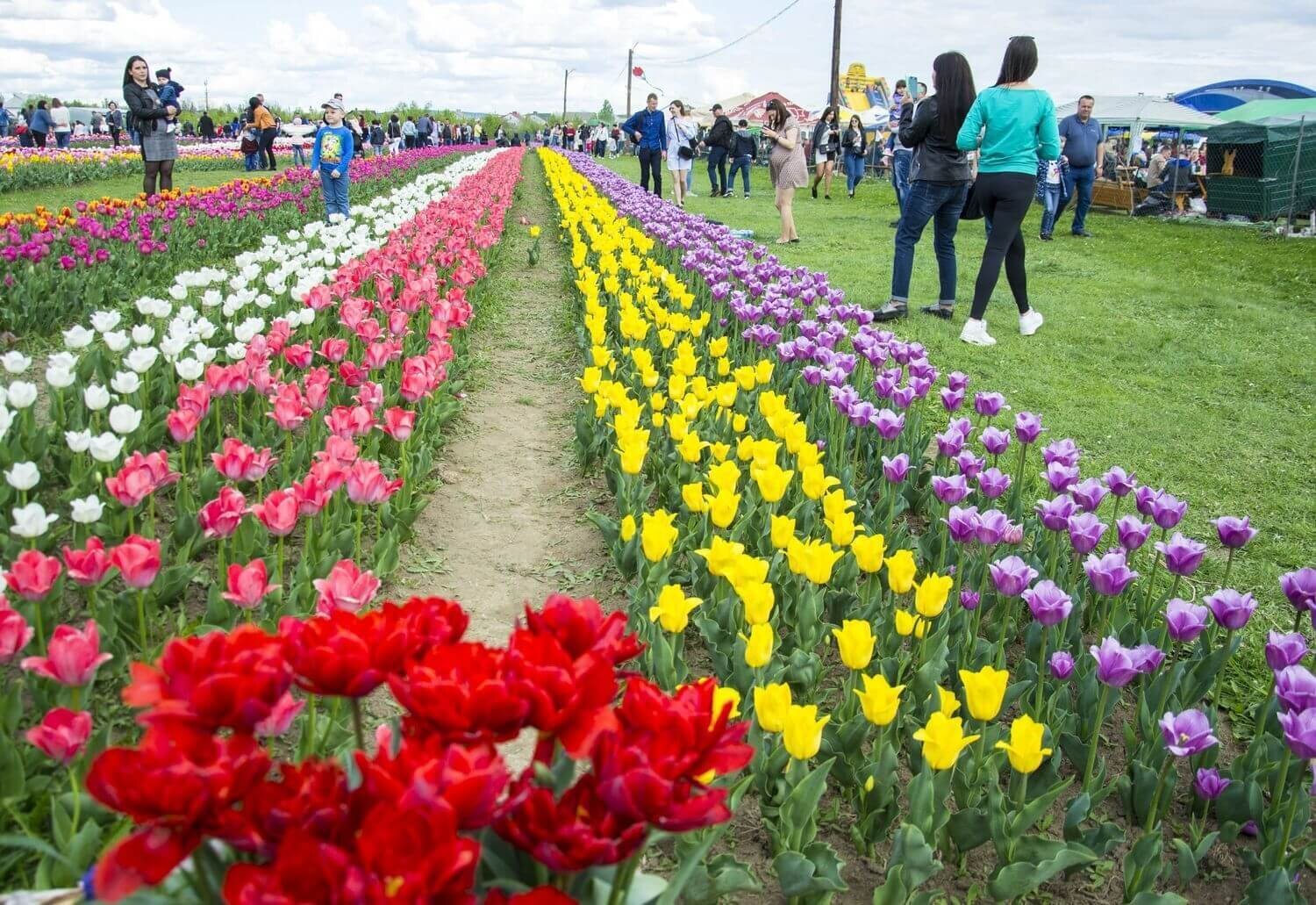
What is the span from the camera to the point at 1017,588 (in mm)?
2600

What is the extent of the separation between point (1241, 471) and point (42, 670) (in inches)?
190

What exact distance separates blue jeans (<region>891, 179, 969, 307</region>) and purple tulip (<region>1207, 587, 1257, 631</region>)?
5.11 m

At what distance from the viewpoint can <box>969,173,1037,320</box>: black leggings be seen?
6.62 meters

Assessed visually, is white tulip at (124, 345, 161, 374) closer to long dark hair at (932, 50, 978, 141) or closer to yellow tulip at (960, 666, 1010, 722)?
yellow tulip at (960, 666, 1010, 722)

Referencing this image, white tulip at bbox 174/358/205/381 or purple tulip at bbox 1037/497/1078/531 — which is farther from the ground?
white tulip at bbox 174/358/205/381

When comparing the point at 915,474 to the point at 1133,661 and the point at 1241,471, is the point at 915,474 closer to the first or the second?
the point at 1241,471

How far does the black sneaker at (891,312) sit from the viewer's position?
7441mm

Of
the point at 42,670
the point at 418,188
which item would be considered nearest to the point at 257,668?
the point at 42,670

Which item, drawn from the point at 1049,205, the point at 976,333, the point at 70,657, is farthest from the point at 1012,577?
the point at 1049,205

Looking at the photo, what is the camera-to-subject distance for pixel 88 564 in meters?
2.19

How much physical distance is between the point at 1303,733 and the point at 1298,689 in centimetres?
13

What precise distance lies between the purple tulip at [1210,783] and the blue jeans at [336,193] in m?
10.4

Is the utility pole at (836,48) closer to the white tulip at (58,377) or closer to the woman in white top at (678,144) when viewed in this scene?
the woman in white top at (678,144)

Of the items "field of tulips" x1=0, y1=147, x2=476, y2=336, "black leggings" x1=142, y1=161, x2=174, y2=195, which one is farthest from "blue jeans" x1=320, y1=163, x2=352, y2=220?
"black leggings" x1=142, y1=161, x2=174, y2=195
